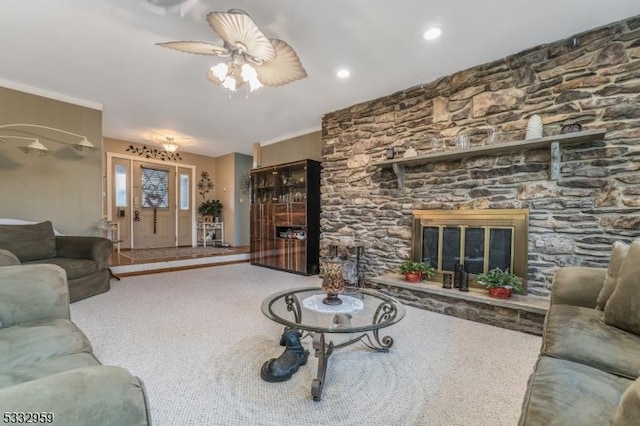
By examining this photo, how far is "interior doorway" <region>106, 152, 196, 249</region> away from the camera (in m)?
6.57

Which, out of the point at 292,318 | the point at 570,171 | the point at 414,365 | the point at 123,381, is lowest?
the point at 414,365

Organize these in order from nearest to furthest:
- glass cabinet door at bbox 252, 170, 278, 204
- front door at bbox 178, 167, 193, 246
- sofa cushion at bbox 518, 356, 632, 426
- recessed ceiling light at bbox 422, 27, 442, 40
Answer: sofa cushion at bbox 518, 356, 632, 426 → recessed ceiling light at bbox 422, 27, 442, 40 → glass cabinet door at bbox 252, 170, 278, 204 → front door at bbox 178, 167, 193, 246

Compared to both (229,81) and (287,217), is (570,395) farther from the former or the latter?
(287,217)

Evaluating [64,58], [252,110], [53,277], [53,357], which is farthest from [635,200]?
[64,58]

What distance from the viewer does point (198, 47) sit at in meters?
2.10

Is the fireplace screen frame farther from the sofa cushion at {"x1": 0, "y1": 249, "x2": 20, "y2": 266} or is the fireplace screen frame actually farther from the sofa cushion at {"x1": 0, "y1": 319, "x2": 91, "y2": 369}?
the sofa cushion at {"x1": 0, "y1": 249, "x2": 20, "y2": 266}

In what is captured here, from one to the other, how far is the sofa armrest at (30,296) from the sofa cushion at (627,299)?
2.78 metres

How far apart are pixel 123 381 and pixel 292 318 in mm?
1190

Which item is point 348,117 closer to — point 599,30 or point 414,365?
point 599,30

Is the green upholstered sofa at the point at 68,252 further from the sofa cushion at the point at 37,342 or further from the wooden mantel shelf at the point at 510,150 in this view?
the wooden mantel shelf at the point at 510,150

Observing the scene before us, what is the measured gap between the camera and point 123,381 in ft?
2.39

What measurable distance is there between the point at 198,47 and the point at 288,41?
0.88 meters

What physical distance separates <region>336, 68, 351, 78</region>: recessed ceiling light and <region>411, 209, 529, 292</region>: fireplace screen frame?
180 centimetres

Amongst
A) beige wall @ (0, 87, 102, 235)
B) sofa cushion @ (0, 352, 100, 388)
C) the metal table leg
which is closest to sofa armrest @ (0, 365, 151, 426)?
sofa cushion @ (0, 352, 100, 388)
